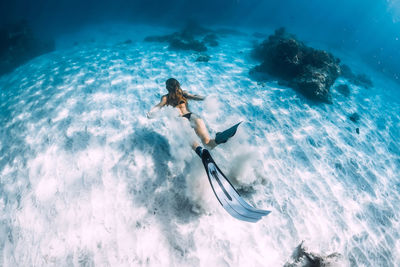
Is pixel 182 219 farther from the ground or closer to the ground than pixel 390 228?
farther from the ground

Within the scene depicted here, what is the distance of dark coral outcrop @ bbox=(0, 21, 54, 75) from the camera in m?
15.9

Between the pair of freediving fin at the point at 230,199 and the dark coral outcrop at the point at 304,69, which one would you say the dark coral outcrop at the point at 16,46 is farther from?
the dark coral outcrop at the point at 304,69

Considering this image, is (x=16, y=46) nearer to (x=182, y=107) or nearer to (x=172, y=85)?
(x=172, y=85)

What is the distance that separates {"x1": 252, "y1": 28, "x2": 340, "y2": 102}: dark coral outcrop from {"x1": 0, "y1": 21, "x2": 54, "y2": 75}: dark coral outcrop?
71.5 feet

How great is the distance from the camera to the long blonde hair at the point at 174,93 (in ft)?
15.0

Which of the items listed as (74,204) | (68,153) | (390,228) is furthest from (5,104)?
(390,228)

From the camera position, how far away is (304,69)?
9141 millimetres

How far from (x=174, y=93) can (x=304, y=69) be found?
7942 millimetres

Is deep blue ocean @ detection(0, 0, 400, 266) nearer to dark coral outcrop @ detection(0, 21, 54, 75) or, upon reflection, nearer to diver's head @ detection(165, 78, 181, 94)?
diver's head @ detection(165, 78, 181, 94)

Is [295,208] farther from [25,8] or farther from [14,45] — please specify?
[25,8]

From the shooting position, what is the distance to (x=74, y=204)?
12.3ft

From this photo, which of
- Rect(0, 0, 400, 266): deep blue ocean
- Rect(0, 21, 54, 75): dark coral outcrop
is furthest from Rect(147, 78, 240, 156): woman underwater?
Rect(0, 21, 54, 75): dark coral outcrop

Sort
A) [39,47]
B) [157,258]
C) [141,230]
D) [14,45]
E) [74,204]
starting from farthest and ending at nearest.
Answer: [39,47] < [14,45] < [74,204] < [141,230] < [157,258]

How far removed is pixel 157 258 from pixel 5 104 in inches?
382
